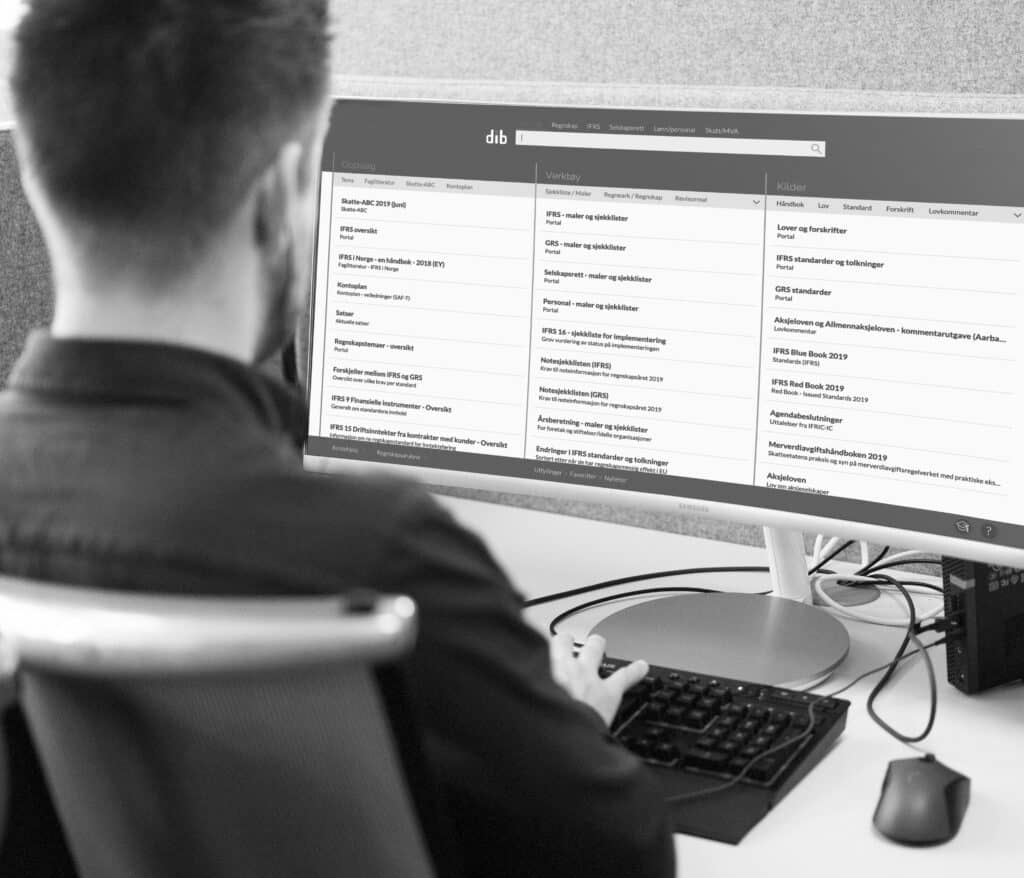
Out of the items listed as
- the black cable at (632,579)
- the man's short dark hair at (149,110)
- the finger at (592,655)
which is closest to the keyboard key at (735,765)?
the finger at (592,655)

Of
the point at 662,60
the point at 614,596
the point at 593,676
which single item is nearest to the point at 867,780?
the point at 593,676

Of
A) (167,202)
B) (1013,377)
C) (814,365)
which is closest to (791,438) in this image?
(814,365)

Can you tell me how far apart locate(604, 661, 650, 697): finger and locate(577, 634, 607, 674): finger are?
14 mm

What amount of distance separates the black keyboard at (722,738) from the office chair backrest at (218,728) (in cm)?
29

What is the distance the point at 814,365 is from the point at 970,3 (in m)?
0.34

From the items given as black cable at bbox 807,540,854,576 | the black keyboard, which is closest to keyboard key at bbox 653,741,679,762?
the black keyboard

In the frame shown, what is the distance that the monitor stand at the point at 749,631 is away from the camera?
947 millimetres

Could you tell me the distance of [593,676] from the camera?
0.86m

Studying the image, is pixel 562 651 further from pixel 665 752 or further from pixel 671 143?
pixel 671 143

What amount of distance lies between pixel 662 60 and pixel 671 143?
26cm

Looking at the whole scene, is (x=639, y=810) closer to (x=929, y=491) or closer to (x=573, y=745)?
(x=573, y=745)

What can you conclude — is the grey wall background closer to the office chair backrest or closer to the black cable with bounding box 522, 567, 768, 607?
the black cable with bounding box 522, 567, 768, 607

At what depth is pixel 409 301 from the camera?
1.07m

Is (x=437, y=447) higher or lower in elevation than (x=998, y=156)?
lower
